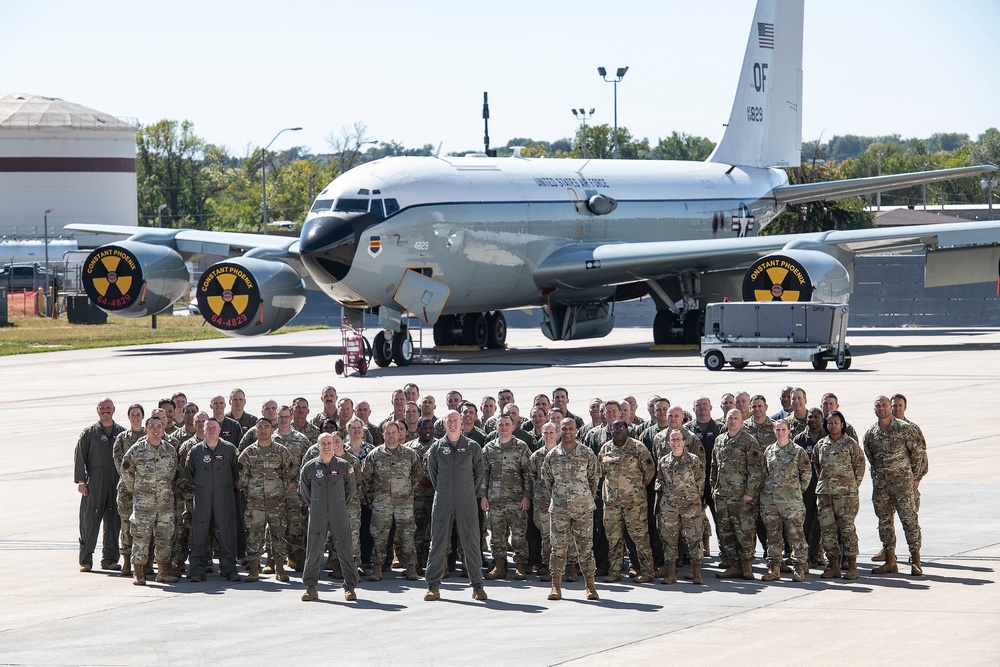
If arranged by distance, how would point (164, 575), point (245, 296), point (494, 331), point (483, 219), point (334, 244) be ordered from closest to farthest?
point (164, 575) → point (334, 244) → point (483, 219) → point (245, 296) → point (494, 331)

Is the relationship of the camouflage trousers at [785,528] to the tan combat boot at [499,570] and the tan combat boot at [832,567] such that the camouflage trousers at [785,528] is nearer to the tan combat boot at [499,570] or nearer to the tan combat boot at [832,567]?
the tan combat boot at [832,567]

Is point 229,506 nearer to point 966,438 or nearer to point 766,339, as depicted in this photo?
point 966,438

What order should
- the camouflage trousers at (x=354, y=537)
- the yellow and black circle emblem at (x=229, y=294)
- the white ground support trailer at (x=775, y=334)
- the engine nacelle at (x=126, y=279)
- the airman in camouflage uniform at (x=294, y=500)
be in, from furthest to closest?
the engine nacelle at (x=126, y=279) < the yellow and black circle emblem at (x=229, y=294) < the white ground support trailer at (x=775, y=334) < the airman in camouflage uniform at (x=294, y=500) < the camouflage trousers at (x=354, y=537)

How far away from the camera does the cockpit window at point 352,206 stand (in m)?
33.0

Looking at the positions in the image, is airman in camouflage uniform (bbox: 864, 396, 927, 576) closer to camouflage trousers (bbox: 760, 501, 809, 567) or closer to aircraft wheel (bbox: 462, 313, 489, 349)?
camouflage trousers (bbox: 760, 501, 809, 567)

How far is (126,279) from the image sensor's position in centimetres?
3984

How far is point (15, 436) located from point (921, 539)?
15.3 metres

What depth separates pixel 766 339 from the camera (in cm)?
3219

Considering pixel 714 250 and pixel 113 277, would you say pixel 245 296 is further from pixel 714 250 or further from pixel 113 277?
pixel 714 250

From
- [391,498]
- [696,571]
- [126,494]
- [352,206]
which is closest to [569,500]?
[696,571]

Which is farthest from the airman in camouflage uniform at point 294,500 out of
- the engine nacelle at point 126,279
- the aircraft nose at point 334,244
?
the engine nacelle at point 126,279

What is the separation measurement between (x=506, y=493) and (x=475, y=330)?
26027mm

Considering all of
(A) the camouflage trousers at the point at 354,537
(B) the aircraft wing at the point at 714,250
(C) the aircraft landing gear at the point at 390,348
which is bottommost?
(A) the camouflage trousers at the point at 354,537

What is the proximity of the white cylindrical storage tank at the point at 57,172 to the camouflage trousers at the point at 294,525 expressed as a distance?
311 feet
